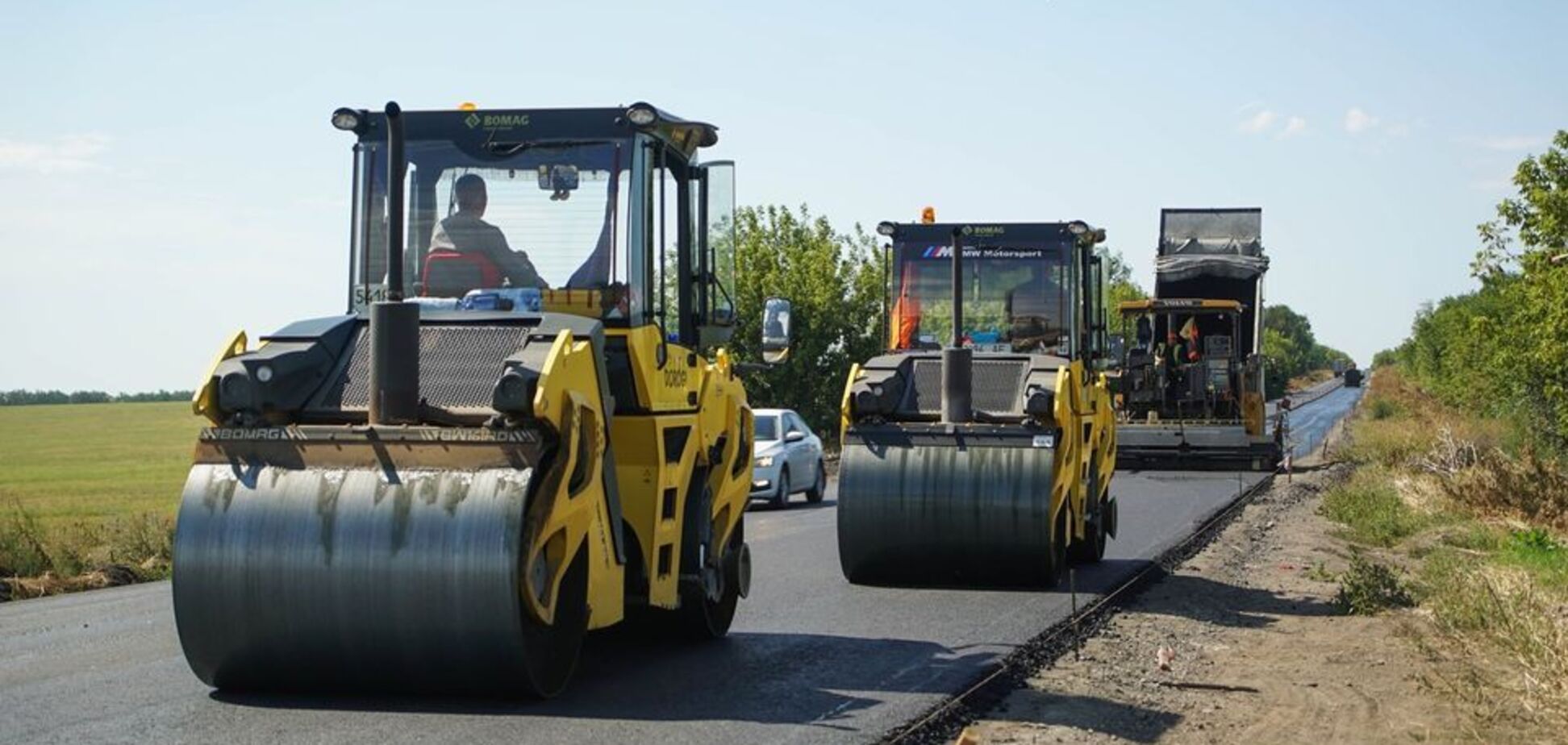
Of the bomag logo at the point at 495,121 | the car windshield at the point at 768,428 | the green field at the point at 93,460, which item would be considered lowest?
the green field at the point at 93,460

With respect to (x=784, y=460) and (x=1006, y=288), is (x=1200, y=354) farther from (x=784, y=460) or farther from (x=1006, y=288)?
(x=1006, y=288)

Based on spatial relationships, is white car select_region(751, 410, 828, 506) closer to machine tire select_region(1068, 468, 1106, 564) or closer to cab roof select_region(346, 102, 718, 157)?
machine tire select_region(1068, 468, 1106, 564)

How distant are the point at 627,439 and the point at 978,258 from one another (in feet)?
29.1

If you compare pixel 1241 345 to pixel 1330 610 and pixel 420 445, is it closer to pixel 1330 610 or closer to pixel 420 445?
pixel 1330 610

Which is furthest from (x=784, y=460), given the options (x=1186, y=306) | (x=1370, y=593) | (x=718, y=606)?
(x=718, y=606)

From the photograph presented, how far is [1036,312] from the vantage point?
1750 cm

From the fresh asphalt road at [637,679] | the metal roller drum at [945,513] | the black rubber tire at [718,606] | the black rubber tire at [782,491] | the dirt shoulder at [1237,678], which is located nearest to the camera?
the fresh asphalt road at [637,679]

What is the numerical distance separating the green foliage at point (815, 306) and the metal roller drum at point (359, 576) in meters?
35.2

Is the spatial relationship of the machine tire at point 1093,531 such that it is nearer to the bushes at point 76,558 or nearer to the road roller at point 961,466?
the road roller at point 961,466

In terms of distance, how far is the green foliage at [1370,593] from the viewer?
1360cm

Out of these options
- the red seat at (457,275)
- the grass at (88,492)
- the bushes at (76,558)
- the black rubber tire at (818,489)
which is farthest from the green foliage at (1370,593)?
the black rubber tire at (818,489)

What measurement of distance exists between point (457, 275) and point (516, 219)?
43 centimetres

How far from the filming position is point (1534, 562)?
56.0 ft

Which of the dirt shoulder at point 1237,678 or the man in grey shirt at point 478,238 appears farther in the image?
the man in grey shirt at point 478,238
